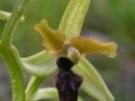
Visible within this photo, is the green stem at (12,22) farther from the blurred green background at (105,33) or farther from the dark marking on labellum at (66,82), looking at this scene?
the blurred green background at (105,33)

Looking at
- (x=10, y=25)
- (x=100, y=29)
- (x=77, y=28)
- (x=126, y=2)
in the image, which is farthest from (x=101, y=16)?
(x=10, y=25)

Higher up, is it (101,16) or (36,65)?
(36,65)

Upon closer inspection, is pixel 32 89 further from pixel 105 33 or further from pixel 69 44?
pixel 105 33

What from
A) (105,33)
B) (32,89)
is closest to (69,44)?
(32,89)

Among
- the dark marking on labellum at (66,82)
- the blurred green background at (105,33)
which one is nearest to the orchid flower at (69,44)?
the dark marking on labellum at (66,82)

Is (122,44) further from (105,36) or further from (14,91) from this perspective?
(14,91)

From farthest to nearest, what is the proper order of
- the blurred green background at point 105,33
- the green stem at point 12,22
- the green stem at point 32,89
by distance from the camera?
the blurred green background at point 105,33 < the green stem at point 32,89 < the green stem at point 12,22
